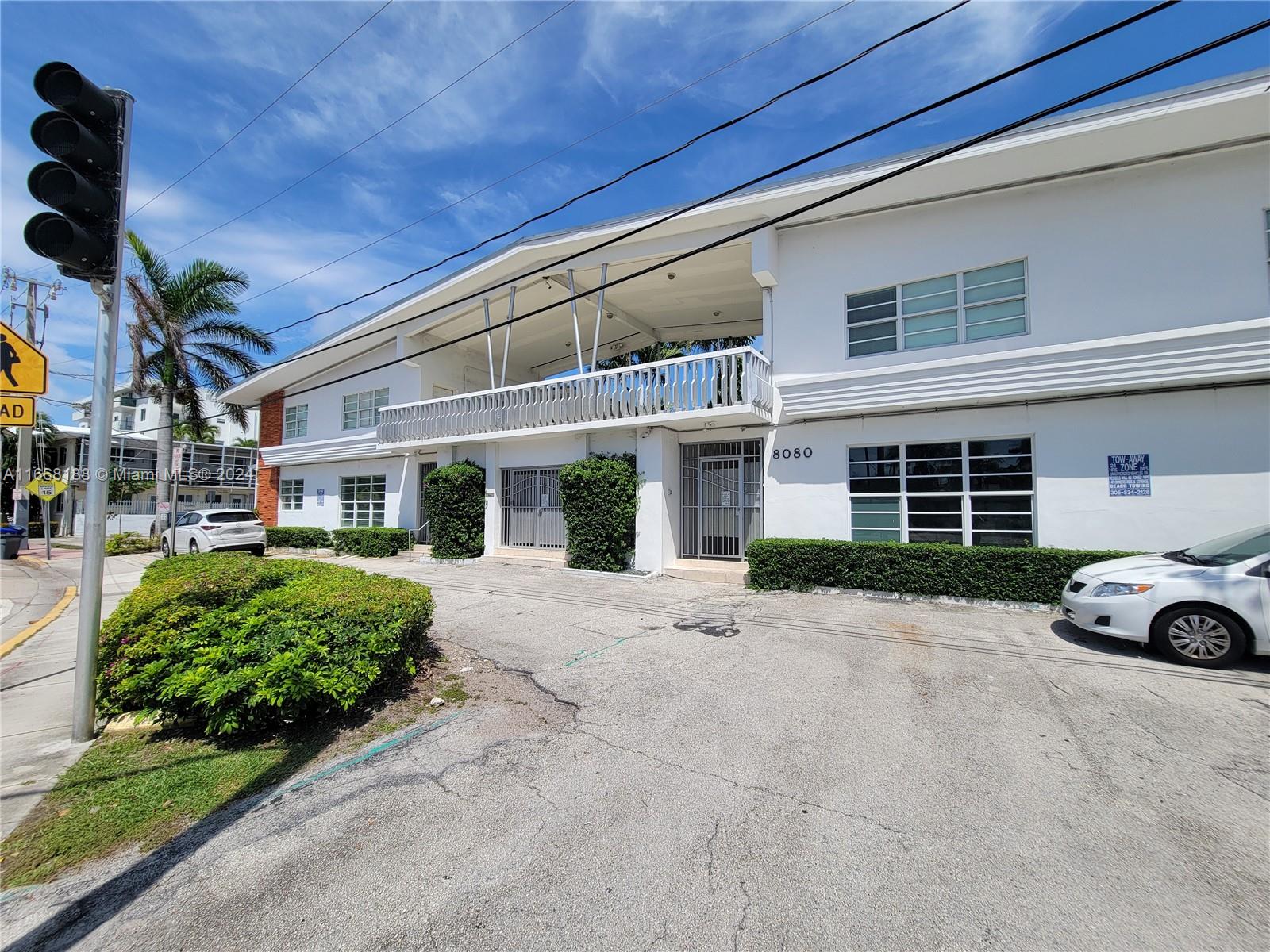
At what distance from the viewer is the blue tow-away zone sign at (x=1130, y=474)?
29.0 ft

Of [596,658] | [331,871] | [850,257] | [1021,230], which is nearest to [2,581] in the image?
[596,658]

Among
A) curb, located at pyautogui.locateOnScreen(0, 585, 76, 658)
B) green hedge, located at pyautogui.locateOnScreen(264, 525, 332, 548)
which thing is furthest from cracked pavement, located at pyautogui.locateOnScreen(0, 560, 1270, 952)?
green hedge, located at pyautogui.locateOnScreen(264, 525, 332, 548)

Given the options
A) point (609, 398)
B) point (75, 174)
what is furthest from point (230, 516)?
point (75, 174)

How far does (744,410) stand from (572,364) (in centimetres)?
1378

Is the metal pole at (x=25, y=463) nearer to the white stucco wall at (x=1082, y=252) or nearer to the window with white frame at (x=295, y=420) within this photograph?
the window with white frame at (x=295, y=420)

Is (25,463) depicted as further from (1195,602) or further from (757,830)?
(1195,602)

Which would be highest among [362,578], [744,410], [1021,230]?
[1021,230]

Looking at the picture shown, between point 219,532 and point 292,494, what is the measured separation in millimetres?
6605

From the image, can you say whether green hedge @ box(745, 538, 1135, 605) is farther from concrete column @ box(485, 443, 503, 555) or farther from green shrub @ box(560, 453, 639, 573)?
concrete column @ box(485, 443, 503, 555)

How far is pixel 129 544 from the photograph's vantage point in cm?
2209

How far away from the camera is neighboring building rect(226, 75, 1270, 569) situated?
27.9 feet

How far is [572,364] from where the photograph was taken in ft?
77.2

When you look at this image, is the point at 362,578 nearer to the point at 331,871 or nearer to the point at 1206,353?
the point at 331,871

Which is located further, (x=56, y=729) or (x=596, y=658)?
(x=596, y=658)
